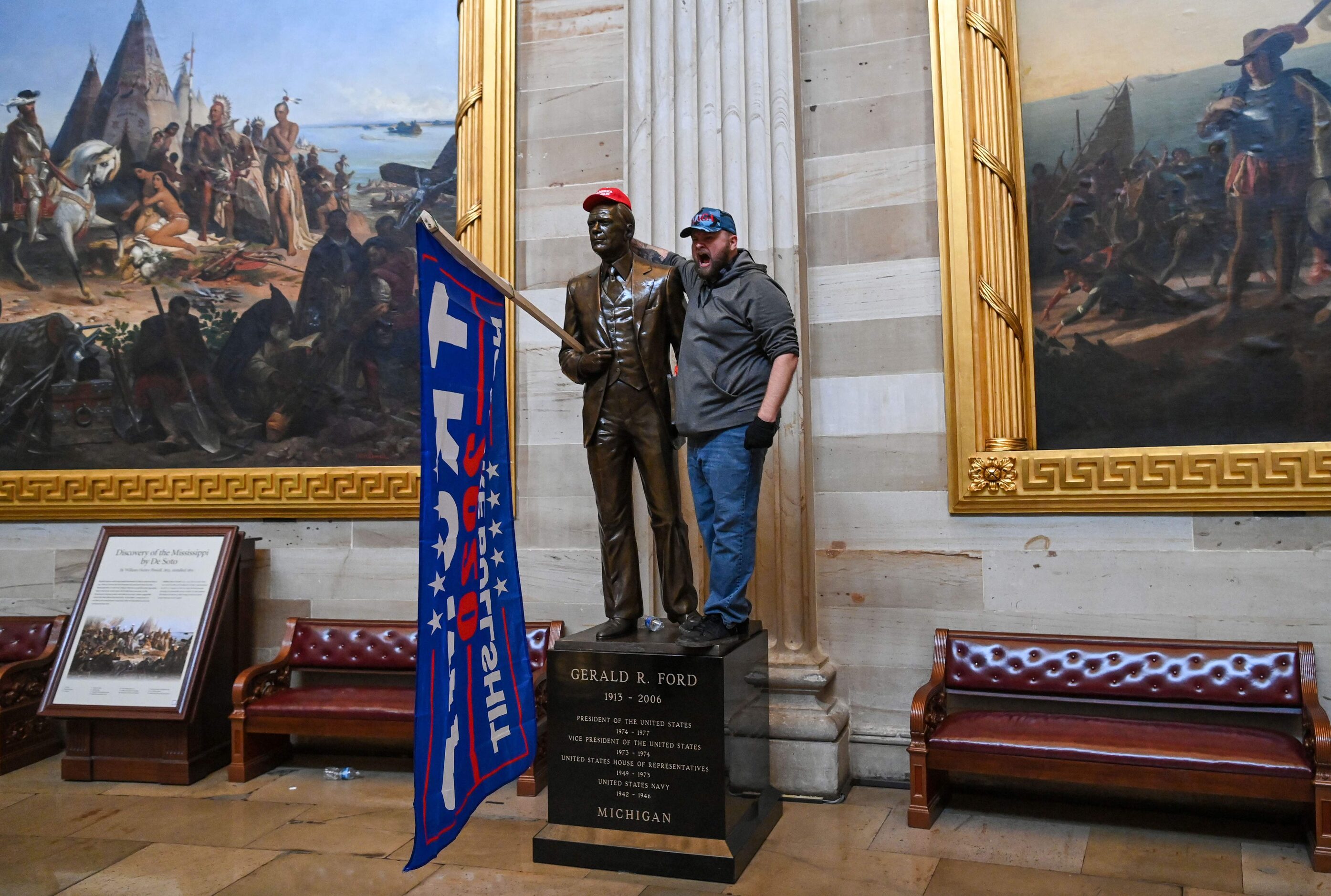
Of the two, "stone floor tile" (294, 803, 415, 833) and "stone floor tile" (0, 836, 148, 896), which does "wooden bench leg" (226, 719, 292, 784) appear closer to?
"stone floor tile" (294, 803, 415, 833)

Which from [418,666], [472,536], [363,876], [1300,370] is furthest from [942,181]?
[363,876]

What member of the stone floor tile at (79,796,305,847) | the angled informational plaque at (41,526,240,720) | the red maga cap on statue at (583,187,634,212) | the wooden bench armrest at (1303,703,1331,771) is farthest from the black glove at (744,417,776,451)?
the angled informational plaque at (41,526,240,720)

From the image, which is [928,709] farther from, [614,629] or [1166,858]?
[614,629]

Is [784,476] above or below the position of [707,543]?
above

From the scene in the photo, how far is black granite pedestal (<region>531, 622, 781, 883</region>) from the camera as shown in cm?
376

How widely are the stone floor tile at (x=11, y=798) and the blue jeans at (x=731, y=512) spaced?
3.98 meters

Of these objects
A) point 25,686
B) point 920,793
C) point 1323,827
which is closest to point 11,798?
point 25,686

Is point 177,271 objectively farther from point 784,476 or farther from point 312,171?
point 784,476

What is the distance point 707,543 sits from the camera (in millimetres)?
4164

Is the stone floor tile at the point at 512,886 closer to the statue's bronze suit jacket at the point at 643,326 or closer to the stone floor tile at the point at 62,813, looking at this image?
the stone floor tile at the point at 62,813

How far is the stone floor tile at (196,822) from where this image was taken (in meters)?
4.38

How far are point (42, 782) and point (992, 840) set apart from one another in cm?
521

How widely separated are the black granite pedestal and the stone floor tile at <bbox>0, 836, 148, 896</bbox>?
192 centimetres

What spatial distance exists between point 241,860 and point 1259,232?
18.4ft
